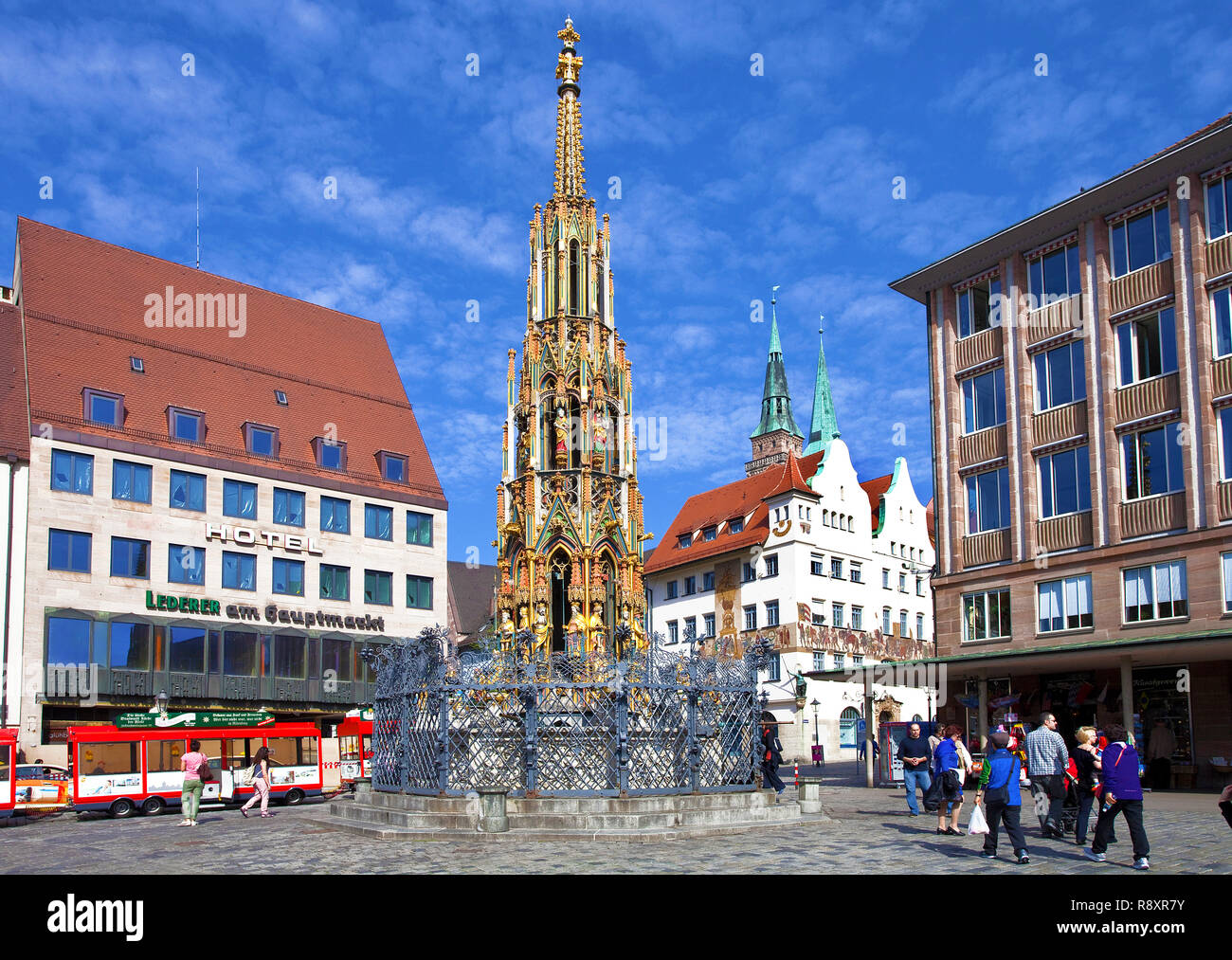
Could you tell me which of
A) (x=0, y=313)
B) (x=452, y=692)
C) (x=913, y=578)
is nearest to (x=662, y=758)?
(x=452, y=692)

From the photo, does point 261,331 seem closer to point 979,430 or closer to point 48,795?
point 48,795

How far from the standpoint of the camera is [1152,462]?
32.2 m

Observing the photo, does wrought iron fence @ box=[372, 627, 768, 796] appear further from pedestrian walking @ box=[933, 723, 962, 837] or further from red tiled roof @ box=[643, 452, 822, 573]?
red tiled roof @ box=[643, 452, 822, 573]

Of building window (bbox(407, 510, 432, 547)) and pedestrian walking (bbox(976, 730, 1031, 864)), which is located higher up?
building window (bbox(407, 510, 432, 547))

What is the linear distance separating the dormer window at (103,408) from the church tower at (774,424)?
7304 centimetres

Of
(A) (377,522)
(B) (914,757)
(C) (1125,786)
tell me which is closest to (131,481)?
(A) (377,522)

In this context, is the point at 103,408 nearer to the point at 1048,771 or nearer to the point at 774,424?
the point at 1048,771

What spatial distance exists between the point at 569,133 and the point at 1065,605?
62.3ft

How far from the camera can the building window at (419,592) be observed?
183 ft

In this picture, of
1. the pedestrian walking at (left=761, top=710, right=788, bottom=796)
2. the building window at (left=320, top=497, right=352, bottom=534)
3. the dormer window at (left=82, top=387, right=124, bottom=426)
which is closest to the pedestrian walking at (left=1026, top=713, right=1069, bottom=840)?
the pedestrian walking at (left=761, top=710, right=788, bottom=796)

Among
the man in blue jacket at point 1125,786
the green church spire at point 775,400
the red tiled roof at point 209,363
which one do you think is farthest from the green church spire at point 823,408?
the man in blue jacket at point 1125,786

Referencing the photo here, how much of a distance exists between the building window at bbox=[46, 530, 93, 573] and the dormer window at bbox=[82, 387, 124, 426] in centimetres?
465

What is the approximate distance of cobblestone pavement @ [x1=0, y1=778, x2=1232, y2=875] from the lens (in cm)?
1443

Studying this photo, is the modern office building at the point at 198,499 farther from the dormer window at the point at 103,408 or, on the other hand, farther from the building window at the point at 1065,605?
the building window at the point at 1065,605
